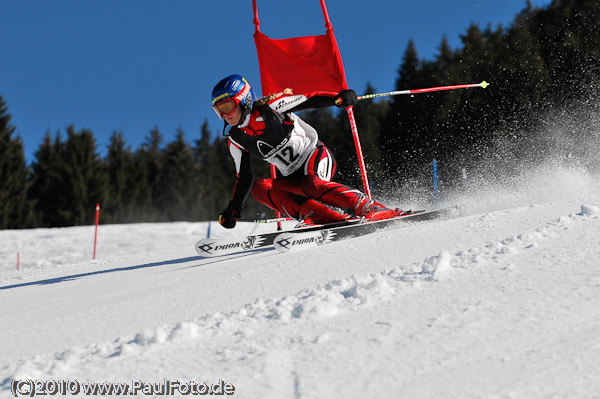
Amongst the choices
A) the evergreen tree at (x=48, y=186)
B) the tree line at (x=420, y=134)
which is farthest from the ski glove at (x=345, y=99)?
the evergreen tree at (x=48, y=186)

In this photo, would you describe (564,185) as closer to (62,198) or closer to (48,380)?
(48,380)

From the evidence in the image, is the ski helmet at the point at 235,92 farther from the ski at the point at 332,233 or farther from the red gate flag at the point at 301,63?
the red gate flag at the point at 301,63

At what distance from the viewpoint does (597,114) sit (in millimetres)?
19188

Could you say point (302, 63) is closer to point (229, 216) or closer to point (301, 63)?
point (301, 63)

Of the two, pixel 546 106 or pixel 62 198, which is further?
pixel 62 198

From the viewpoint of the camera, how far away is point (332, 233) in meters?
4.42

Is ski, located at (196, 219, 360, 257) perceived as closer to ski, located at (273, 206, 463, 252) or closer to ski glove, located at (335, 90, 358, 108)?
ski, located at (273, 206, 463, 252)

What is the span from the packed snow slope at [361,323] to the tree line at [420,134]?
16.5 metres

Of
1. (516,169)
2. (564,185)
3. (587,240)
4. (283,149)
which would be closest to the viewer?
(587,240)

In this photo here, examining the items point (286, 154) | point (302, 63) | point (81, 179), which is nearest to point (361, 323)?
point (286, 154)

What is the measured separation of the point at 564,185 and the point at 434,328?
17.9 feet

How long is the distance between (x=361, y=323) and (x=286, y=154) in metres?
3.04

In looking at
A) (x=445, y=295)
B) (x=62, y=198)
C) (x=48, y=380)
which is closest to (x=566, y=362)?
(x=445, y=295)

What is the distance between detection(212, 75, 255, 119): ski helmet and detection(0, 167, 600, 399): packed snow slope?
155 centimetres
